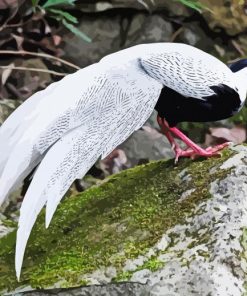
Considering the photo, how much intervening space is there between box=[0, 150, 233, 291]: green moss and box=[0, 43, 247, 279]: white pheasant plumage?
196 millimetres

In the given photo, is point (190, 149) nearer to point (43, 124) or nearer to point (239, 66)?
point (239, 66)

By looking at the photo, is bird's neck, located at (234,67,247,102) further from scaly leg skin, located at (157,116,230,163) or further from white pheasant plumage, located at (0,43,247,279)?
scaly leg skin, located at (157,116,230,163)

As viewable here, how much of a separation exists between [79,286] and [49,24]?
344 centimetres

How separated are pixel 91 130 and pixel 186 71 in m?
0.39

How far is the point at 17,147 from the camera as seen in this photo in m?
2.51

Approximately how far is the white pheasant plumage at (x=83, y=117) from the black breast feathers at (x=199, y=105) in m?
0.02

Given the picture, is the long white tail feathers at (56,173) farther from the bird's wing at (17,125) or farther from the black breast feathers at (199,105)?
the black breast feathers at (199,105)

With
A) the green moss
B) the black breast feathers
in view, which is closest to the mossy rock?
the green moss

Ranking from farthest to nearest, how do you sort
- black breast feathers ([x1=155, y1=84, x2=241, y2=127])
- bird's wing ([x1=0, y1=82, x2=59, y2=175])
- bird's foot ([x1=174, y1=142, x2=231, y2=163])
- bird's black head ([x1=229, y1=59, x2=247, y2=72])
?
1. bird's black head ([x1=229, y1=59, x2=247, y2=72])
2. bird's foot ([x1=174, y1=142, x2=231, y2=163])
3. black breast feathers ([x1=155, y1=84, x2=241, y2=127])
4. bird's wing ([x1=0, y1=82, x2=59, y2=175])

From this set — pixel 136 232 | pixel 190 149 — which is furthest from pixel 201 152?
pixel 136 232

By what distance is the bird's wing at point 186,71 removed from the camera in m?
2.66

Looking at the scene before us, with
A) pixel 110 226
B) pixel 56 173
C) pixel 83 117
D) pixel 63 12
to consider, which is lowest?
pixel 63 12

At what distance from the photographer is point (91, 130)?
2.55 m

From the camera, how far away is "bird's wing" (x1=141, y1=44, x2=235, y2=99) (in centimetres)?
266
